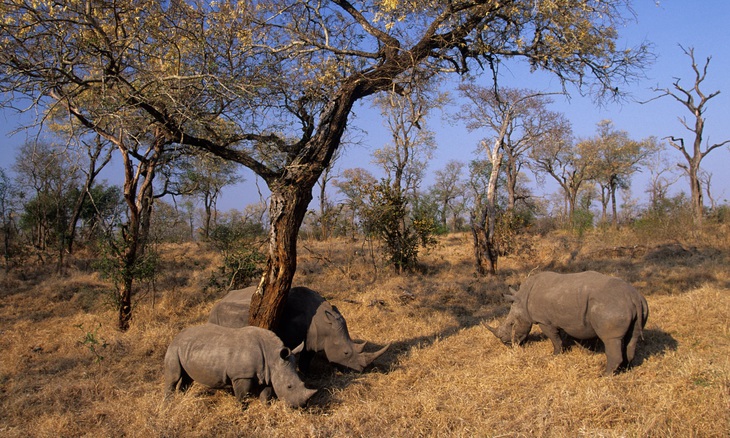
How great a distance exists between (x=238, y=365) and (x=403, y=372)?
2.37 meters

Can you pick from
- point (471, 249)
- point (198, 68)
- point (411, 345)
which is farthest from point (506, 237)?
point (198, 68)

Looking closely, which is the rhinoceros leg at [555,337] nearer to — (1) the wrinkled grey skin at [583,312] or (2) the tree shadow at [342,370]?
(1) the wrinkled grey skin at [583,312]

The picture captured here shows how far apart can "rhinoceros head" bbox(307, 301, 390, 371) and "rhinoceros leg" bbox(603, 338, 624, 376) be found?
297 centimetres

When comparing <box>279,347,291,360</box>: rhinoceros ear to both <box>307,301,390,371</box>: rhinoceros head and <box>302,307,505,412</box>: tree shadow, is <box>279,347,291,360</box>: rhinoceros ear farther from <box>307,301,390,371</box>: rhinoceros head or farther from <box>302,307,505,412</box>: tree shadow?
<box>307,301,390,371</box>: rhinoceros head

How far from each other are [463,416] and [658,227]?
1657 cm

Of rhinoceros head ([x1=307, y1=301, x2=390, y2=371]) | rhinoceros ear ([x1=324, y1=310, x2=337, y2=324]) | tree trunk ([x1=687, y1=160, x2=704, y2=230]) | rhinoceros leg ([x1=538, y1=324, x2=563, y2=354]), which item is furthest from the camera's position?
tree trunk ([x1=687, y1=160, x2=704, y2=230])

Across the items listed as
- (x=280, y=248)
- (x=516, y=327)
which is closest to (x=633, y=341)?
(x=516, y=327)

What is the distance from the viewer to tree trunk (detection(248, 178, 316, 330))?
22.7ft

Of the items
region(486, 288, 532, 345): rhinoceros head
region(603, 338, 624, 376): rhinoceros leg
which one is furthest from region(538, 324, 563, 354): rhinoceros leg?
region(603, 338, 624, 376): rhinoceros leg

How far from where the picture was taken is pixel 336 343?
273 inches

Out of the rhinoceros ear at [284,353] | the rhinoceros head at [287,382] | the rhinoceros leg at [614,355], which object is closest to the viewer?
the rhinoceros head at [287,382]

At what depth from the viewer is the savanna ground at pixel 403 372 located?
16.4ft

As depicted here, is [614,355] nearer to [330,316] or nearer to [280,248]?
[330,316]

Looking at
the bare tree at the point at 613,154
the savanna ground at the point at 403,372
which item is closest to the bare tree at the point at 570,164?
the bare tree at the point at 613,154
